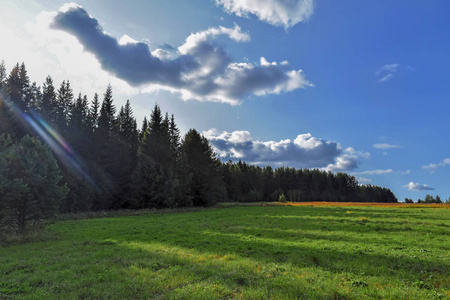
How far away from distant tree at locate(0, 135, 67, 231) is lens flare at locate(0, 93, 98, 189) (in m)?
32.3

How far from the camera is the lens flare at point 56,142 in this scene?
5181 cm

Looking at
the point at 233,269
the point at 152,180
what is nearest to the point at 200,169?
the point at 152,180

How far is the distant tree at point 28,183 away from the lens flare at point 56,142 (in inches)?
1270

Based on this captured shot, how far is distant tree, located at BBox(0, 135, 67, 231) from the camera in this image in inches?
803

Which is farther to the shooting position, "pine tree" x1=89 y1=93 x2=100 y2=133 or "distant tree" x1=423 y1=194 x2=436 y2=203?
"distant tree" x1=423 y1=194 x2=436 y2=203

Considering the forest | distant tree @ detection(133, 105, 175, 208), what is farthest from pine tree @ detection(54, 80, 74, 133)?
distant tree @ detection(133, 105, 175, 208)

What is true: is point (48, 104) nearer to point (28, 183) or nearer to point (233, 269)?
point (28, 183)

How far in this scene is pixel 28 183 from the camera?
2164 centimetres

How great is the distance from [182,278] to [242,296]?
293 centimetres

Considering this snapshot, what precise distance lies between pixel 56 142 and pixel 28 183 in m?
40.0

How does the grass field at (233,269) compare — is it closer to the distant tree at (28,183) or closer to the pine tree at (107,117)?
the distant tree at (28,183)

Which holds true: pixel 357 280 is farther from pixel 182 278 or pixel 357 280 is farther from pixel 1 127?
pixel 1 127

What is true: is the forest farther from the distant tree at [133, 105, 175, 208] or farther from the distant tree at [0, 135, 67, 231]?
the distant tree at [0, 135, 67, 231]

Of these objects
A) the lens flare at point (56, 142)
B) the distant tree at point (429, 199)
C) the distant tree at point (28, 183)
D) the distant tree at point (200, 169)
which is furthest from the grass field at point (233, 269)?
the distant tree at point (429, 199)
